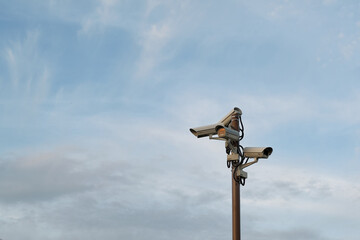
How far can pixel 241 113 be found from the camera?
12766 millimetres

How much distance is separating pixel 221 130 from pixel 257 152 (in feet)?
3.19

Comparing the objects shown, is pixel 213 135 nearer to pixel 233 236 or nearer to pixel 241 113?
pixel 241 113

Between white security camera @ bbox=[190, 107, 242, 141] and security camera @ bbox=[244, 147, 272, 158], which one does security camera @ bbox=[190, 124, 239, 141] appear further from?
security camera @ bbox=[244, 147, 272, 158]

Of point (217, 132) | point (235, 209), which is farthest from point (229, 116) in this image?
point (235, 209)

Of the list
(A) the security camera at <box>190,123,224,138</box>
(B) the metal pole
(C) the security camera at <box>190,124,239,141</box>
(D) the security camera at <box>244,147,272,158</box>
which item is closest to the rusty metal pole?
(B) the metal pole

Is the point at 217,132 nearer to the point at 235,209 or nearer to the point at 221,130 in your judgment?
the point at 221,130

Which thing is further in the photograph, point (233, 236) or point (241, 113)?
point (241, 113)

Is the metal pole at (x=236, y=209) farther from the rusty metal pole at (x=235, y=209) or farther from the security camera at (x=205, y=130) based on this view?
the security camera at (x=205, y=130)

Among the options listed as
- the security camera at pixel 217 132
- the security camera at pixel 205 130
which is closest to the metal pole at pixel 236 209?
the security camera at pixel 217 132

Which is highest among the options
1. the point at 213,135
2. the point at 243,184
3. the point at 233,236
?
the point at 213,135

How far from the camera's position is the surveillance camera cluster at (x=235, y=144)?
1217 centimetres

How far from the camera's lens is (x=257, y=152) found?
12.3m

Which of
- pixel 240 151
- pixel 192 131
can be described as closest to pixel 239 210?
pixel 240 151

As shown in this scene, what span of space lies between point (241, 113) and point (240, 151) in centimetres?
93
